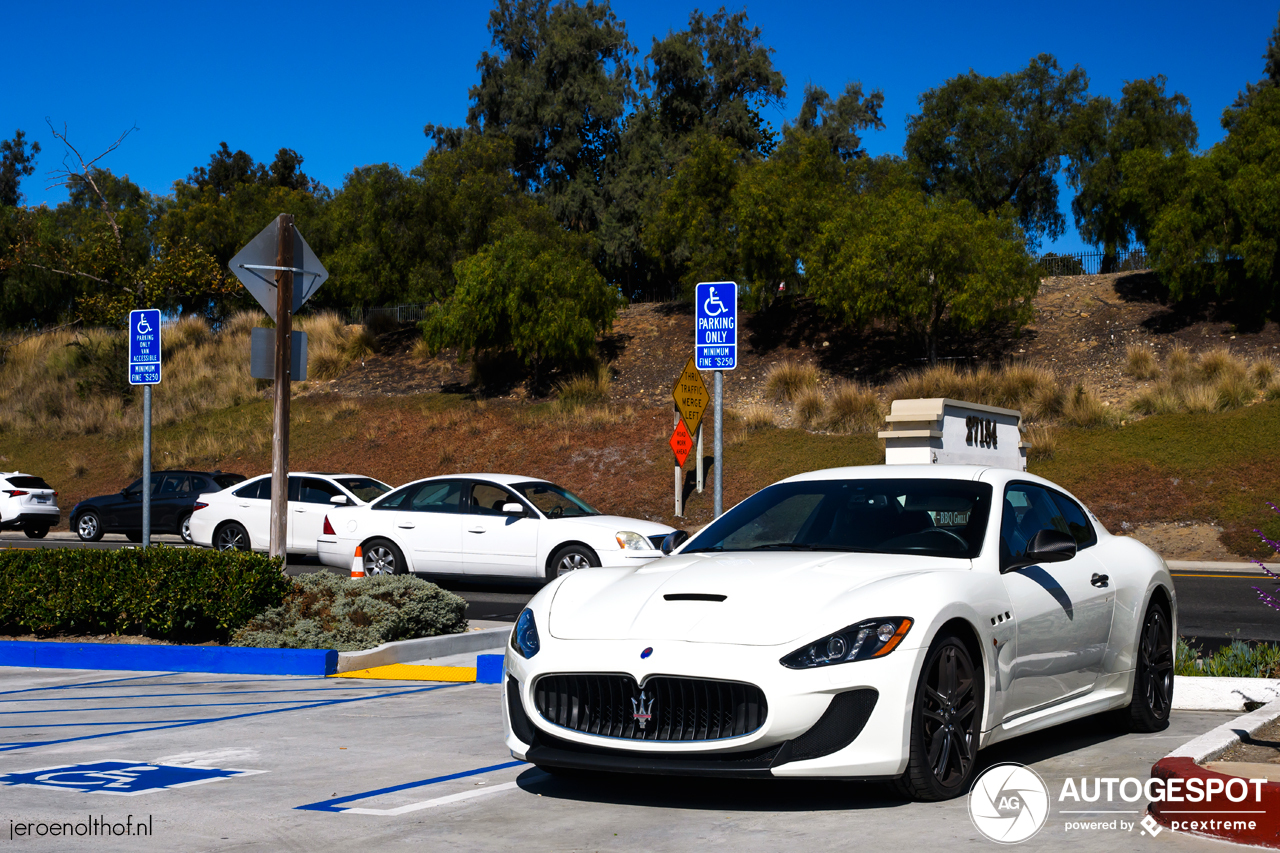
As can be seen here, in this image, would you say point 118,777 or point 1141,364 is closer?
point 118,777

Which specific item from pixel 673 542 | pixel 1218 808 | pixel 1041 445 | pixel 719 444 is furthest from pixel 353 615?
pixel 1041 445

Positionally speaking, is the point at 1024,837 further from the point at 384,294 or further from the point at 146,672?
the point at 384,294

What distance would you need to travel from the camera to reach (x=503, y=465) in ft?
106

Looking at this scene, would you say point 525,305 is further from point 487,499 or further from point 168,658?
point 168,658

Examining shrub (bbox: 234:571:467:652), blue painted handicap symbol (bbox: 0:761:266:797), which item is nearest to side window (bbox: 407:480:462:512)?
shrub (bbox: 234:571:467:652)

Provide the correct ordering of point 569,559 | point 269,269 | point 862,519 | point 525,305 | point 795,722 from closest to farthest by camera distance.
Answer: point 795,722
point 862,519
point 269,269
point 569,559
point 525,305

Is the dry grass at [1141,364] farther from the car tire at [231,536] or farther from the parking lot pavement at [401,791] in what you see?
the parking lot pavement at [401,791]

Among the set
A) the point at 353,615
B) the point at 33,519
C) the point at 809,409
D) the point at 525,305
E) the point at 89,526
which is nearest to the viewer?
the point at 353,615

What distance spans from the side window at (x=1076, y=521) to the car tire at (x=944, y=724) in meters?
1.82

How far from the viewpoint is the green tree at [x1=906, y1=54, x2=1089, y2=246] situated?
1802 inches

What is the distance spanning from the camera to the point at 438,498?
17.1 metres

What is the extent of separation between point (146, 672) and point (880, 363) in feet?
91.3

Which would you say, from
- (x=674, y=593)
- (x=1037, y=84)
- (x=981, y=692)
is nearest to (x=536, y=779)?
(x=674, y=593)

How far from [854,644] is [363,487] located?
1625 centimetres
